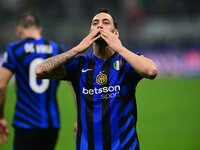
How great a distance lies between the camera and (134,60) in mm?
3141

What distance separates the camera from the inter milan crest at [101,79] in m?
3.30

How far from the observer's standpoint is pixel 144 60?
3.17 m

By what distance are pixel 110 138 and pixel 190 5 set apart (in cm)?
2258

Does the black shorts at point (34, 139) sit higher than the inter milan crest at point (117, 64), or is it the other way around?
the inter milan crest at point (117, 64)

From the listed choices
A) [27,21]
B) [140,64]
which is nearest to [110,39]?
[140,64]

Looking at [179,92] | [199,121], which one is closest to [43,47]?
[199,121]

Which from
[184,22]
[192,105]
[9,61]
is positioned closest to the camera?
[9,61]

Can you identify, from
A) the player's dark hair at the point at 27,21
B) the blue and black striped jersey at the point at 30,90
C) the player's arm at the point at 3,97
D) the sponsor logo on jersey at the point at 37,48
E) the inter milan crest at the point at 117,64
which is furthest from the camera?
the player's dark hair at the point at 27,21

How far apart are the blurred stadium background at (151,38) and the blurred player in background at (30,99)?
508 centimetres

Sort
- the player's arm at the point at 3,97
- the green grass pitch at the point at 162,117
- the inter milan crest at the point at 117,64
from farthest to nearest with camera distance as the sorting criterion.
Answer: the green grass pitch at the point at 162,117 < the player's arm at the point at 3,97 < the inter milan crest at the point at 117,64

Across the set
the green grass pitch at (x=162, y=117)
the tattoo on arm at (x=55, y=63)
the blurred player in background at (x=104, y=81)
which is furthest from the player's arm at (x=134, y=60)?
the green grass pitch at (x=162, y=117)

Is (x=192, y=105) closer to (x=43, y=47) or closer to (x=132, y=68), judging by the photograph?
(x=43, y=47)

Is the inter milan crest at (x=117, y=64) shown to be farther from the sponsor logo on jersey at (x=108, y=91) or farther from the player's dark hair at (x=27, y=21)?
the player's dark hair at (x=27, y=21)

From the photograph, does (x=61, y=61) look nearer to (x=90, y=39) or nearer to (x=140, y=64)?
(x=90, y=39)
